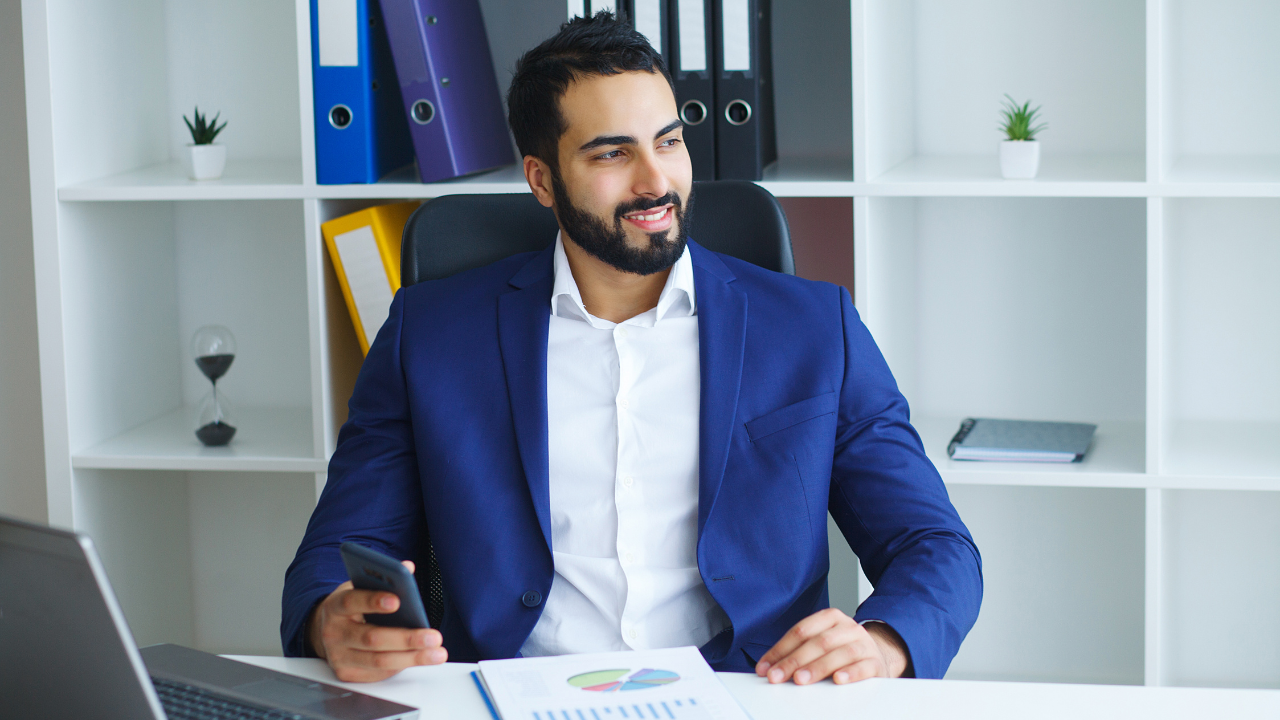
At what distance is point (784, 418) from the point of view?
1.35 meters

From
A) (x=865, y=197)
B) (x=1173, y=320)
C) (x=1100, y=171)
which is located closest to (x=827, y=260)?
(x=865, y=197)

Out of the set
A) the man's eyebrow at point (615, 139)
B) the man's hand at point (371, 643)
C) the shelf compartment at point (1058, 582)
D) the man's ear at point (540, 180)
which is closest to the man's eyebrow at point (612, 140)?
the man's eyebrow at point (615, 139)

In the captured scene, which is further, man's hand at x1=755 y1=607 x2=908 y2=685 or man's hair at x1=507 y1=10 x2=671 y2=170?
man's hair at x1=507 y1=10 x2=671 y2=170

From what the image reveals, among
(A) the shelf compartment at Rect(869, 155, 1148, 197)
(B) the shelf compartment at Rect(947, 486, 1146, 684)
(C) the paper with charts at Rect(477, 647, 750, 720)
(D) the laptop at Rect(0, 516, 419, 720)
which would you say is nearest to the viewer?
(D) the laptop at Rect(0, 516, 419, 720)

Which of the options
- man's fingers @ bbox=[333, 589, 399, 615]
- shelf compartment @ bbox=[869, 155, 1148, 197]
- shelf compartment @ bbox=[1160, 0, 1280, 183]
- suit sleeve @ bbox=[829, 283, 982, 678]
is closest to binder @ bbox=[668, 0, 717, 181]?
shelf compartment @ bbox=[869, 155, 1148, 197]

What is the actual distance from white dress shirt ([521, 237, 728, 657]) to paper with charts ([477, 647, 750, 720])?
301 mm

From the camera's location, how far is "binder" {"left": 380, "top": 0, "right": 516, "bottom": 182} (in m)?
1.85

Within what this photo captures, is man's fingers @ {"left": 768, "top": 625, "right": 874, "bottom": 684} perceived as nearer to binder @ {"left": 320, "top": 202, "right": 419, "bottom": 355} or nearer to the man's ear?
the man's ear

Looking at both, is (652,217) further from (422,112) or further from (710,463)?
(422,112)

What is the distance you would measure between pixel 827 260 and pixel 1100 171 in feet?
1.60

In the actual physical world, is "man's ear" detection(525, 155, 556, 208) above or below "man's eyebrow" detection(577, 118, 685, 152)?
below

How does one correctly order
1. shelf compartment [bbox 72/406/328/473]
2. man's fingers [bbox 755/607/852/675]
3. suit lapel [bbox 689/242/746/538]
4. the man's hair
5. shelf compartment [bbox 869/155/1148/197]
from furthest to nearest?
shelf compartment [bbox 72/406/328/473]
shelf compartment [bbox 869/155/1148/197]
the man's hair
suit lapel [bbox 689/242/746/538]
man's fingers [bbox 755/607/852/675]

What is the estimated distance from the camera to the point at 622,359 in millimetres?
1403

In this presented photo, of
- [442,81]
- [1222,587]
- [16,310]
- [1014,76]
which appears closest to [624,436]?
[442,81]
